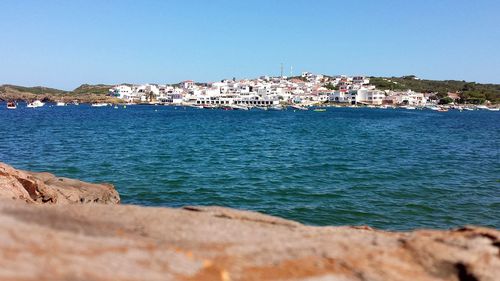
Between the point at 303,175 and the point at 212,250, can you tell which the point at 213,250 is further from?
the point at 303,175

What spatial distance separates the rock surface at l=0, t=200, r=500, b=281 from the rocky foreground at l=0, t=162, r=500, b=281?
0.05ft

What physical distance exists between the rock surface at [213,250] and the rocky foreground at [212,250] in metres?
0.01

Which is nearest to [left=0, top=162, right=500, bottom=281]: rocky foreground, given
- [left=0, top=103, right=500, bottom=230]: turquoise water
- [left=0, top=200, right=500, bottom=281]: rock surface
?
[left=0, top=200, right=500, bottom=281]: rock surface

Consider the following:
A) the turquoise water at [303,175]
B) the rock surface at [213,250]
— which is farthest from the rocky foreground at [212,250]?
the turquoise water at [303,175]

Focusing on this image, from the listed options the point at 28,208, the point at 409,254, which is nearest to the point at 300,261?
the point at 409,254

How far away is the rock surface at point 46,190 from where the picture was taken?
15534mm

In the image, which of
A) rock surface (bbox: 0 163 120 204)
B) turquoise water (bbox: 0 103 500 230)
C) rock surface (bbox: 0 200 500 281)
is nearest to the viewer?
rock surface (bbox: 0 200 500 281)

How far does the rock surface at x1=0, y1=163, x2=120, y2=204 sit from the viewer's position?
612 inches

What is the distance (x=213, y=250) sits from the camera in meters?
6.73

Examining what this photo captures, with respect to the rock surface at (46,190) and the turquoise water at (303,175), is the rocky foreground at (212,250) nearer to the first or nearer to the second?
the rock surface at (46,190)

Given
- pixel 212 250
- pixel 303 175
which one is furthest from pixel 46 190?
pixel 303 175

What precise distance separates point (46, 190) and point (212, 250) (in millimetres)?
13647

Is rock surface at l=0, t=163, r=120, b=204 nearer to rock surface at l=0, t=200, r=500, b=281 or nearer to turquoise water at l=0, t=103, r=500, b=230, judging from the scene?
turquoise water at l=0, t=103, r=500, b=230

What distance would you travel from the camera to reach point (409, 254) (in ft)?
23.0
